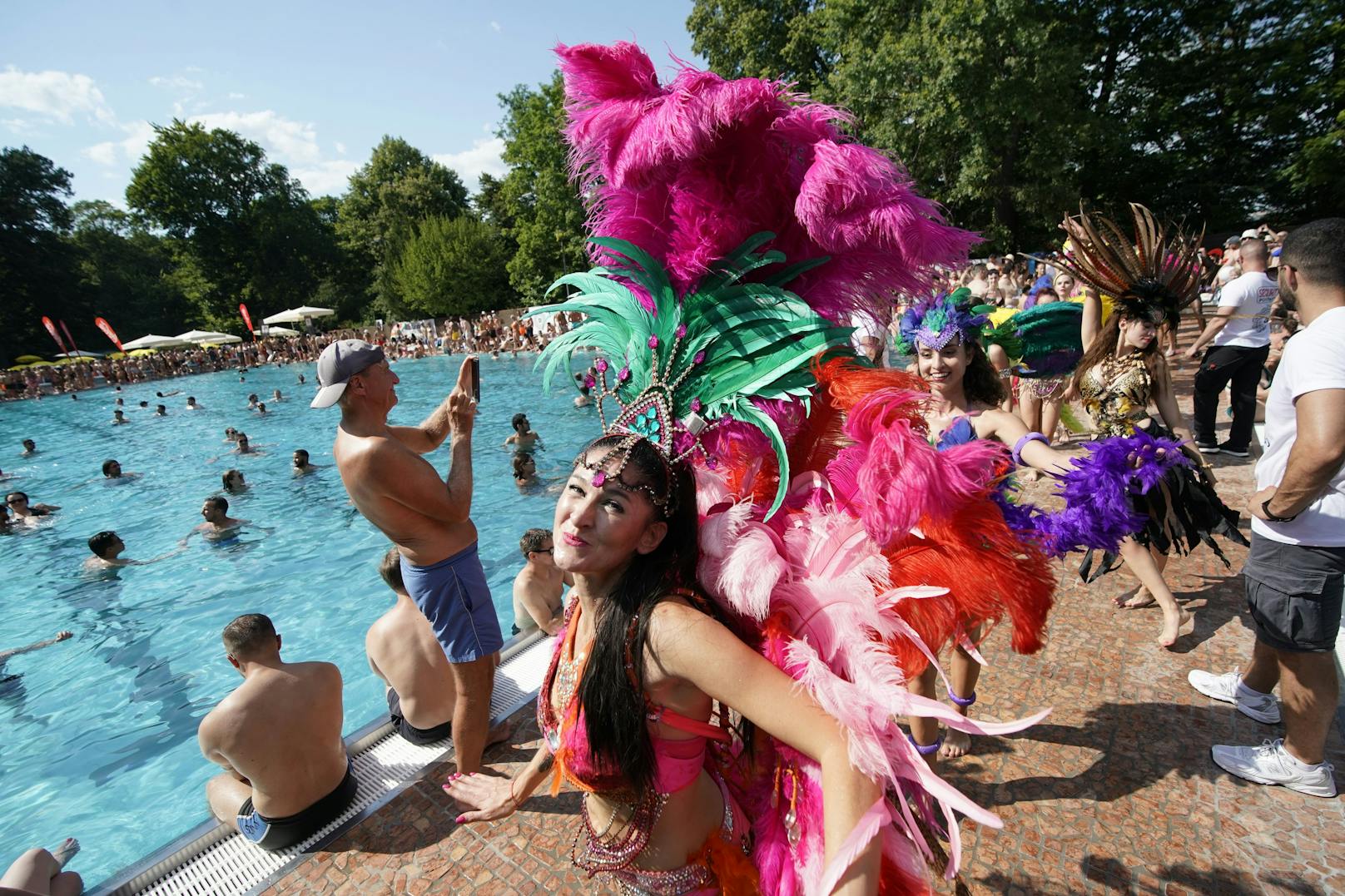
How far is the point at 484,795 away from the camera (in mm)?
2398

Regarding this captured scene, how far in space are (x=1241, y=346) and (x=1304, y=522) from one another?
555cm

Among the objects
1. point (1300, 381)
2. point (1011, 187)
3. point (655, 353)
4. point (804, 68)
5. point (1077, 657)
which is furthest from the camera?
point (804, 68)

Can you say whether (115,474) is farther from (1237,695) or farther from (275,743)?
(1237,695)

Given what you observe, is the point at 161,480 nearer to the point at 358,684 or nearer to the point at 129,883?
the point at 358,684

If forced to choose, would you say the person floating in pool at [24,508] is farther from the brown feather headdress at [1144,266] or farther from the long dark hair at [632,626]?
the brown feather headdress at [1144,266]

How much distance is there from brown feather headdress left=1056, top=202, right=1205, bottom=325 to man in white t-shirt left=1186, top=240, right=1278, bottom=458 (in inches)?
152

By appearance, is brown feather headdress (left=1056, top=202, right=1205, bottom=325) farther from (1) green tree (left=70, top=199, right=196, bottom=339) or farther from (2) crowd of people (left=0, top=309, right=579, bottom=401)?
(1) green tree (left=70, top=199, right=196, bottom=339)

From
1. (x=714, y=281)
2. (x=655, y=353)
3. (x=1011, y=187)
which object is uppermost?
(x=1011, y=187)

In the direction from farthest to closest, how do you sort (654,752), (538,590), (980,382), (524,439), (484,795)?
(524,439) → (538,590) → (980,382) → (484,795) → (654,752)

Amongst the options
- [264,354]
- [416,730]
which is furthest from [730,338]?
[264,354]

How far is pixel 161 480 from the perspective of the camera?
14.4 metres

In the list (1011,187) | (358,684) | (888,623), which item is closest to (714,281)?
(888,623)

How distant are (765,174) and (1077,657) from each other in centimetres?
389

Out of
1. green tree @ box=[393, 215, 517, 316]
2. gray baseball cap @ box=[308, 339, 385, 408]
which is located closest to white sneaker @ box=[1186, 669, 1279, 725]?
gray baseball cap @ box=[308, 339, 385, 408]
